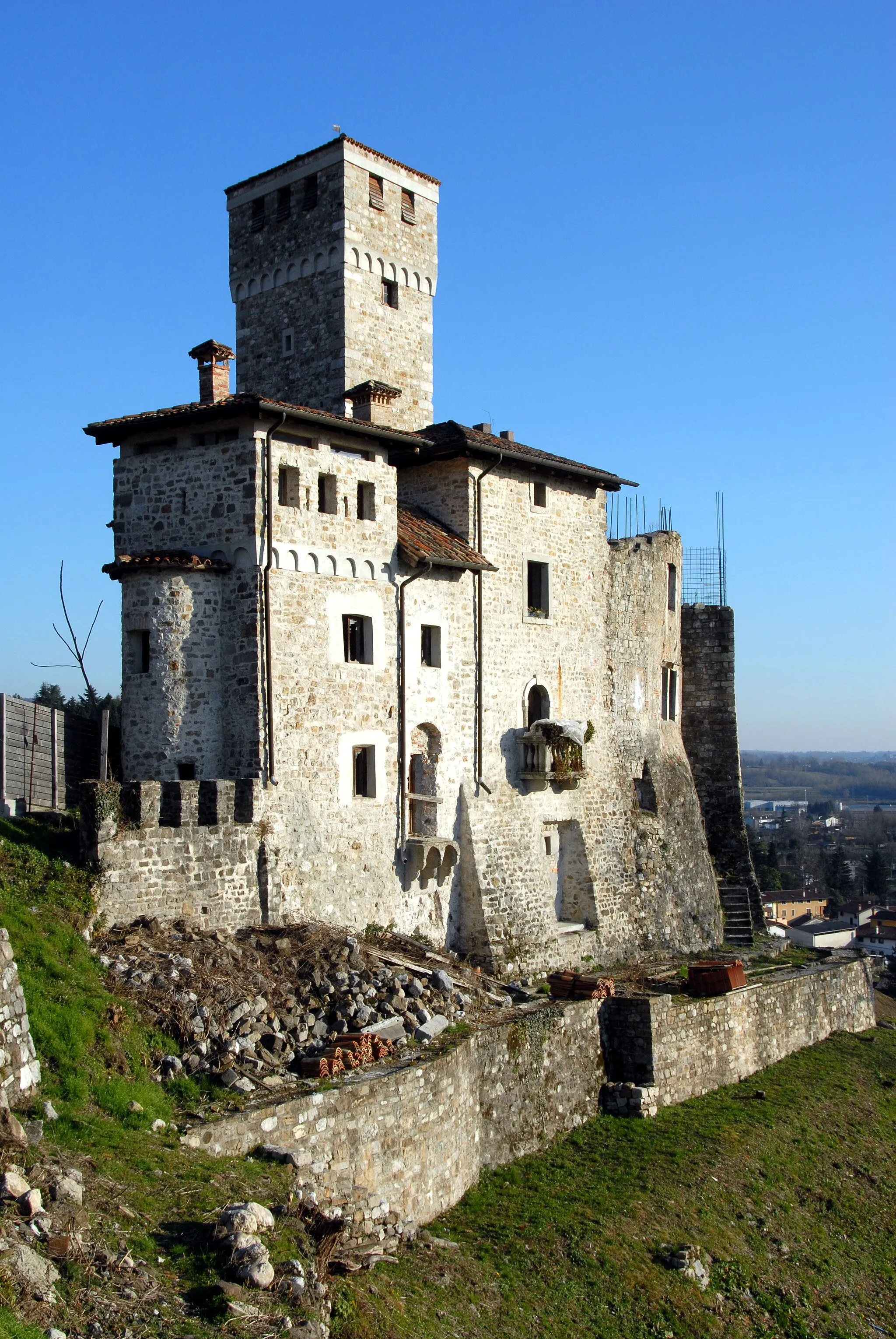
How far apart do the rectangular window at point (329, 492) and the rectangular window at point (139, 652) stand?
4.08 meters

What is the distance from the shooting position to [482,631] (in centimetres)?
2603

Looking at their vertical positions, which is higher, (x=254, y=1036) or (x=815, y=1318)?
(x=254, y=1036)

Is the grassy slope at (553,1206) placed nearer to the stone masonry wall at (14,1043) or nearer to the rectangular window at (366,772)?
the stone masonry wall at (14,1043)

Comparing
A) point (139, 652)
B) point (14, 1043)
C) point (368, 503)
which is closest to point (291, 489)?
point (368, 503)

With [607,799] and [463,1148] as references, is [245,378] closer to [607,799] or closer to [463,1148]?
[607,799]

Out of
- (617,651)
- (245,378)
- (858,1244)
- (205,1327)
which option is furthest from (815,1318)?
(245,378)

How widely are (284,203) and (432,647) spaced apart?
42.9ft

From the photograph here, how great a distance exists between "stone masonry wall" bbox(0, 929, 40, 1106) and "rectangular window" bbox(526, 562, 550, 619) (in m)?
17.0

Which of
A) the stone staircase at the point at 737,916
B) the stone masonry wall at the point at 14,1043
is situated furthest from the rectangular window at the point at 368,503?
the stone staircase at the point at 737,916

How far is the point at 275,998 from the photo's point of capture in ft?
58.4

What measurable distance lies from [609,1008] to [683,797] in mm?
11762

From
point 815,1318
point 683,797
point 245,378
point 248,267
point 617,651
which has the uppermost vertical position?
point 248,267

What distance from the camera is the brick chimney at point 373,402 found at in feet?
79.9

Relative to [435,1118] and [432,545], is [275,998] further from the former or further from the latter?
[432,545]
